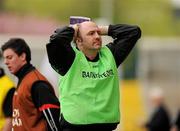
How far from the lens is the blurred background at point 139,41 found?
26.8 meters

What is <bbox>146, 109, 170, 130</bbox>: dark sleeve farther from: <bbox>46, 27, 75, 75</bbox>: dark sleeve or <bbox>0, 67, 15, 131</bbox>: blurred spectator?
<bbox>46, 27, 75, 75</bbox>: dark sleeve

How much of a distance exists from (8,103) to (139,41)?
31.0m

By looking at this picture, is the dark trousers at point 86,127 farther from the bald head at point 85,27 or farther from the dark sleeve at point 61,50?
the bald head at point 85,27

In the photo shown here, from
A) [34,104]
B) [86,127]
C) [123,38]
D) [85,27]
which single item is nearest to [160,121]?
[34,104]

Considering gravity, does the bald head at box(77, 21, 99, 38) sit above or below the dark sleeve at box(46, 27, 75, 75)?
above

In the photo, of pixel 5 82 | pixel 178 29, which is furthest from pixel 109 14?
pixel 5 82

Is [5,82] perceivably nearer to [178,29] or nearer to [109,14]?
[109,14]

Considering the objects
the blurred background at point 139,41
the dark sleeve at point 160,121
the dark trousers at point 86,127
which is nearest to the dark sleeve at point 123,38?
the dark trousers at point 86,127

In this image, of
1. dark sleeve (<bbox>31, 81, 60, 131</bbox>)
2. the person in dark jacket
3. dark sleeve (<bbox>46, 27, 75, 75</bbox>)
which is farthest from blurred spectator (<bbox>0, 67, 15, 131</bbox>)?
dark sleeve (<bbox>46, 27, 75, 75</bbox>)

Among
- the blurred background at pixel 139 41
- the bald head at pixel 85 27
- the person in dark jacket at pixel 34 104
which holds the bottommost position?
the blurred background at pixel 139 41

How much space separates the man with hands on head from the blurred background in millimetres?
9725

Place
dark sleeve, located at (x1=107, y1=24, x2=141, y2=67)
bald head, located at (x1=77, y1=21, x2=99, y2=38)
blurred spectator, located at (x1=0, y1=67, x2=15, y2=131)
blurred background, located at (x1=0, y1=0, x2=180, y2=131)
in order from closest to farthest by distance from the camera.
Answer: bald head, located at (x1=77, y1=21, x2=99, y2=38)
dark sleeve, located at (x1=107, y1=24, x2=141, y2=67)
blurred spectator, located at (x1=0, y1=67, x2=15, y2=131)
blurred background, located at (x1=0, y1=0, x2=180, y2=131)

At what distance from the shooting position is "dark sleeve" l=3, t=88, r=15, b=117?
35.0 feet

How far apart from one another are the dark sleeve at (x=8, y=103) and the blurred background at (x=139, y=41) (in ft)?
26.3
